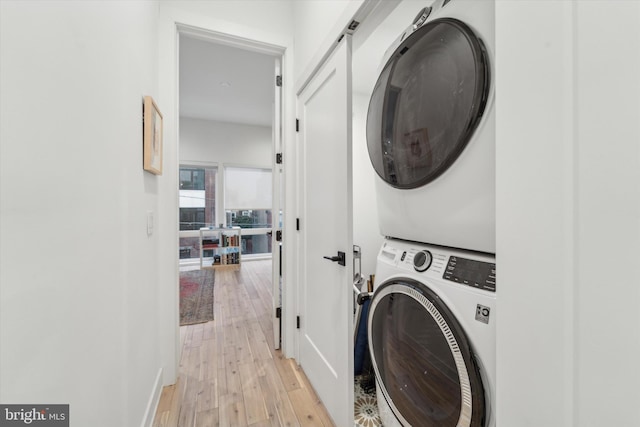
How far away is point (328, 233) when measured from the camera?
4.83 feet

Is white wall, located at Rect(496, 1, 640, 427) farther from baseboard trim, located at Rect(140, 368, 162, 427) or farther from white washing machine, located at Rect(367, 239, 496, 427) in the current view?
baseboard trim, located at Rect(140, 368, 162, 427)

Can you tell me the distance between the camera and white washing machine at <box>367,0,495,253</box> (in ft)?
2.41

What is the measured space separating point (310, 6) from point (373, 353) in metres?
2.10

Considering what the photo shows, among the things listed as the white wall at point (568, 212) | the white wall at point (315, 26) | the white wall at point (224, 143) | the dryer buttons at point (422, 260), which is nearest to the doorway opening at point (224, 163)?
the white wall at point (224, 143)

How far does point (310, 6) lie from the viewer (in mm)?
1729

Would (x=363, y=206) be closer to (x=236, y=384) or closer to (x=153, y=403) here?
(x=236, y=384)

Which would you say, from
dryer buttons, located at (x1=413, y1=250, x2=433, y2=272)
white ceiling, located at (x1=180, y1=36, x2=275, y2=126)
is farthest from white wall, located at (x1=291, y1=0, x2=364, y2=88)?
dryer buttons, located at (x1=413, y1=250, x2=433, y2=272)

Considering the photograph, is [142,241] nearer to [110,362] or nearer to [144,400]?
[110,362]

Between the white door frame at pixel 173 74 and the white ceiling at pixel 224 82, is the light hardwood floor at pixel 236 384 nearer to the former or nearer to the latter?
the white door frame at pixel 173 74

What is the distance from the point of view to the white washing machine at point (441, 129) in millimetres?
735

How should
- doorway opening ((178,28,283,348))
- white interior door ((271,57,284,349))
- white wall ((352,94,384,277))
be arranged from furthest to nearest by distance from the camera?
1. doorway opening ((178,28,283,348))
2. white wall ((352,94,384,277))
3. white interior door ((271,57,284,349))

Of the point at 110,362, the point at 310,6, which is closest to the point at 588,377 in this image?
the point at 110,362

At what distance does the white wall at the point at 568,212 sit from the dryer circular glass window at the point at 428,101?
9.3 inches

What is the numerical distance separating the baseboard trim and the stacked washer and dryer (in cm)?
116
